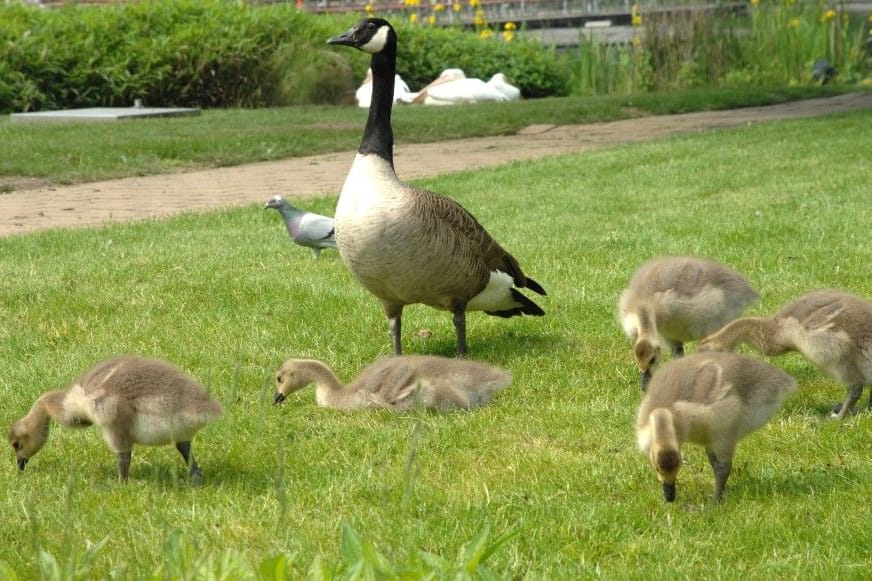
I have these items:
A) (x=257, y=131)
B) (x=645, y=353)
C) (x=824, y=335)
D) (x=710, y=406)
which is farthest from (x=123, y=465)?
(x=257, y=131)

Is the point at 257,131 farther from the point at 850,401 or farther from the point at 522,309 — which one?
the point at 850,401

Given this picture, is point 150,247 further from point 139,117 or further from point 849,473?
point 139,117

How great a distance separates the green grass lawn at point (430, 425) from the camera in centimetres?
405

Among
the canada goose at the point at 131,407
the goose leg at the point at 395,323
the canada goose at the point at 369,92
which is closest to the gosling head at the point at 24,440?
the canada goose at the point at 131,407

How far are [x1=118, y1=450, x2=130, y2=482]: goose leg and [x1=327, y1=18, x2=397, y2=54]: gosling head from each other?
291cm

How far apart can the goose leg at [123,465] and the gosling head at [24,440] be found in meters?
0.36

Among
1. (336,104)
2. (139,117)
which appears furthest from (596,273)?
(336,104)

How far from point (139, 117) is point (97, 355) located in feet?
41.6

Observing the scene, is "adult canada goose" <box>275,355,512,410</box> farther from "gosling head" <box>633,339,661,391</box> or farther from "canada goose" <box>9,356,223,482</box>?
"canada goose" <box>9,356,223,482</box>

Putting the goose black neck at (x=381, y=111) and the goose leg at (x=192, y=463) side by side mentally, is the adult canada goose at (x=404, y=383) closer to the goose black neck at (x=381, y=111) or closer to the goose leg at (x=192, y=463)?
the goose leg at (x=192, y=463)

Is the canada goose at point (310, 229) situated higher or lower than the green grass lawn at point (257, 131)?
higher

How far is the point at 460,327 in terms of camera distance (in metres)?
6.74

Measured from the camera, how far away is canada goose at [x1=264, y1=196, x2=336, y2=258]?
28.8ft

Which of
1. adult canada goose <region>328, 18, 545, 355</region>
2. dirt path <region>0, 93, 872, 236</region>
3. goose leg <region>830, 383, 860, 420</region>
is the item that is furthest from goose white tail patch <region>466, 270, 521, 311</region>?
dirt path <region>0, 93, 872, 236</region>
